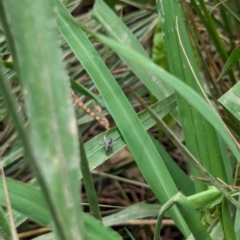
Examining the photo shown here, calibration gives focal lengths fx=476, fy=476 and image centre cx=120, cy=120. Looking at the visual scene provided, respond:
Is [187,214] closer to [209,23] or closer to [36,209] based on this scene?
[36,209]

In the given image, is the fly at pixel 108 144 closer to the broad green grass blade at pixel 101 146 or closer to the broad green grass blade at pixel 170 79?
the broad green grass blade at pixel 101 146

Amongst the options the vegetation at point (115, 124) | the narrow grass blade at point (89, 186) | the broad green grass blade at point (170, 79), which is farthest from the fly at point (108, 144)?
the broad green grass blade at point (170, 79)

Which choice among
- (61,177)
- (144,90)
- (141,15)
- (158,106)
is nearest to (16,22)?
(61,177)

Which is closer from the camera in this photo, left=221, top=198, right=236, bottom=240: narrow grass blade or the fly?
left=221, top=198, right=236, bottom=240: narrow grass blade

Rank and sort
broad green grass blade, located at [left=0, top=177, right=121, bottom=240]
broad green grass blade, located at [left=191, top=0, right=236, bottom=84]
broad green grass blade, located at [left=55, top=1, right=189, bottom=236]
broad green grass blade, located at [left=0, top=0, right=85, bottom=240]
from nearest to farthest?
broad green grass blade, located at [left=0, top=0, right=85, bottom=240], broad green grass blade, located at [left=0, top=177, right=121, bottom=240], broad green grass blade, located at [left=55, top=1, right=189, bottom=236], broad green grass blade, located at [left=191, top=0, right=236, bottom=84]

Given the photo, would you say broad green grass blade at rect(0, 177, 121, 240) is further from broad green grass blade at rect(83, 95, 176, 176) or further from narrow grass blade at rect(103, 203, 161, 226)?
narrow grass blade at rect(103, 203, 161, 226)

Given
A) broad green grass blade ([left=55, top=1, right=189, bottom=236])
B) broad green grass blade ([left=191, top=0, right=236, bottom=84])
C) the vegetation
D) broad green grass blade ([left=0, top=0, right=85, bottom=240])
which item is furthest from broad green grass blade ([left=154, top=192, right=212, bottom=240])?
broad green grass blade ([left=191, top=0, right=236, bottom=84])

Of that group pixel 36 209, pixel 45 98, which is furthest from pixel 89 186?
pixel 45 98
